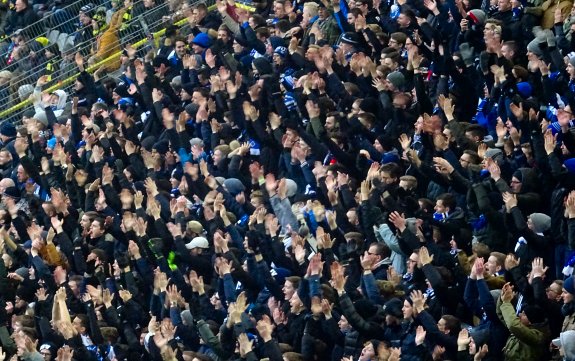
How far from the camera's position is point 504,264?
15953mm

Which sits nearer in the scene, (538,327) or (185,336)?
(538,327)

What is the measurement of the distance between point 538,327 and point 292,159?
4.95 meters

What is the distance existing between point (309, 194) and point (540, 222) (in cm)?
324

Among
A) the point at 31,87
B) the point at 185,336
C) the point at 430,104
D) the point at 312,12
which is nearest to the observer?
the point at 185,336

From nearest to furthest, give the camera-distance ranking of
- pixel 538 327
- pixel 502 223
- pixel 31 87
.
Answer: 1. pixel 538 327
2. pixel 502 223
3. pixel 31 87

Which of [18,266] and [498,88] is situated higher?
[498,88]

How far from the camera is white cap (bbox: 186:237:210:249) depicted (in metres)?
18.9

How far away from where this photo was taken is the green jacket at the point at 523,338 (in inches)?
598

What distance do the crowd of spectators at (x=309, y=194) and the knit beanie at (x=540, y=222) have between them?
0.16 meters

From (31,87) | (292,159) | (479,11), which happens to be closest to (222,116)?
(292,159)

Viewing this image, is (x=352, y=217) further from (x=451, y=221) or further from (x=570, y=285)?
(x=570, y=285)

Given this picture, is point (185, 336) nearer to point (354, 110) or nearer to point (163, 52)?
point (354, 110)

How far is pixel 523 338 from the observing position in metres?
15.2

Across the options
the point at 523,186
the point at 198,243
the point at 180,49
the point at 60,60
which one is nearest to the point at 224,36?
the point at 180,49
